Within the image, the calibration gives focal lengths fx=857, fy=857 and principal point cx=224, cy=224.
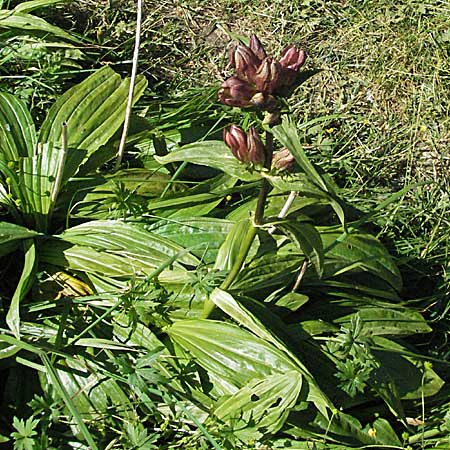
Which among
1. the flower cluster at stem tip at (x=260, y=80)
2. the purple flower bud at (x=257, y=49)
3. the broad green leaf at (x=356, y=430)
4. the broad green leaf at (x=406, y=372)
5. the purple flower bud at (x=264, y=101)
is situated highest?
the purple flower bud at (x=257, y=49)

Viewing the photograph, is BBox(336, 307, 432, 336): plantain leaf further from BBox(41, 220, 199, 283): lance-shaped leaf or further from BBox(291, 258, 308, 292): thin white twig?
BBox(41, 220, 199, 283): lance-shaped leaf

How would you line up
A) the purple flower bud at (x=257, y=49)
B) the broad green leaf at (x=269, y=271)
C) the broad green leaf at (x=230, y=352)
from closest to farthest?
the purple flower bud at (x=257, y=49) < the broad green leaf at (x=230, y=352) < the broad green leaf at (x=269, y=271)

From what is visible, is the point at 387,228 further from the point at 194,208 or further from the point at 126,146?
the point at 126,146

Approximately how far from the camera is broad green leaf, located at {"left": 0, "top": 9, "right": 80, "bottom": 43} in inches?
147

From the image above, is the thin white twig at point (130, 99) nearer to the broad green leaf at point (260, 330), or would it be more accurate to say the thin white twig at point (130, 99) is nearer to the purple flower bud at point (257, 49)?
the broad green leaf at point (260, 330)

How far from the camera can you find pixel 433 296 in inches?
133

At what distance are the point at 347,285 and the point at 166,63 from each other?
1.68 metres

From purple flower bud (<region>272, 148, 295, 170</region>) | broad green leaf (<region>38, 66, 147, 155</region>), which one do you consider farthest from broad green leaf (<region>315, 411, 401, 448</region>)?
broad green leaf (<region>38, 66, 147, 155</region>)

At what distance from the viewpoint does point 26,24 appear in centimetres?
373

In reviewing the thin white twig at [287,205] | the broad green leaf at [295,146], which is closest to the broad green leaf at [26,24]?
the thin white twig at [287,205]

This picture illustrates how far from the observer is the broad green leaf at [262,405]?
270 cm

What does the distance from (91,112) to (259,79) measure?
1387 mm

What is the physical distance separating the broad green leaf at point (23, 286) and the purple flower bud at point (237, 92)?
41.7 inches

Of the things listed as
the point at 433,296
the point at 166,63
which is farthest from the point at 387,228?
the point at 166,63
